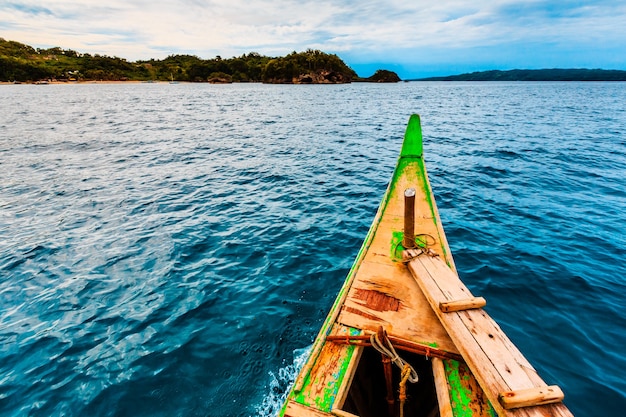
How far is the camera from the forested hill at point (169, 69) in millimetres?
145625

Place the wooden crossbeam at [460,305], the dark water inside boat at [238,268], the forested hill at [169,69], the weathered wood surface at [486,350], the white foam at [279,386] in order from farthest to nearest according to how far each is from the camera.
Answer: the forested hill at [169,69] → the dark water inside boat at [238,268] → the white foam at [279,386] → the wooden crossbeam at [460,305] → the weathered wood surface at [486,350]

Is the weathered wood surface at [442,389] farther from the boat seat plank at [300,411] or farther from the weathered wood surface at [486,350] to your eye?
the boat seat plank at [300,411]

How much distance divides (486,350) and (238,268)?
21.1 ft

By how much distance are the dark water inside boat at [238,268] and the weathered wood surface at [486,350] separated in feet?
8.55

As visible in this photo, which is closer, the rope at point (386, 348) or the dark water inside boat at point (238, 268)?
the rope at point (386, 348)

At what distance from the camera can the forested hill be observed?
146m

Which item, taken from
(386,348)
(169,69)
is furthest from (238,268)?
(169,69)

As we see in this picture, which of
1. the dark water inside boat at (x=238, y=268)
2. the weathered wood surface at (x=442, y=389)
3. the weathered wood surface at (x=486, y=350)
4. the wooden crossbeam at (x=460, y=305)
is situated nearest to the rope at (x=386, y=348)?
the weathered wood surface at (x=442, y=389)

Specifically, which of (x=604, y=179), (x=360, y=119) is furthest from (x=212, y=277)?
(x=360, y=119)

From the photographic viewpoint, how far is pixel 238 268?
841cm

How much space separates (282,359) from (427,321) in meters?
2.92

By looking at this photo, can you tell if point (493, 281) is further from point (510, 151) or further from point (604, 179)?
point (510, 151)

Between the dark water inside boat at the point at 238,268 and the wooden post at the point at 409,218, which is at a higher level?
the wooden post at the point at 409,218

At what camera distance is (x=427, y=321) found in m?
4.48
